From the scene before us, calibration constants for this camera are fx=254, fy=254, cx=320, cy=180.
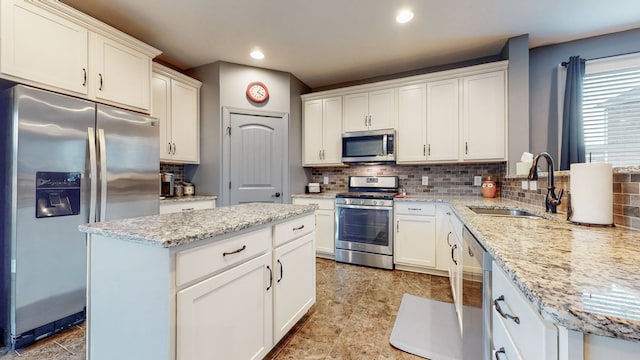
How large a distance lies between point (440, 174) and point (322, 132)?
176 cm

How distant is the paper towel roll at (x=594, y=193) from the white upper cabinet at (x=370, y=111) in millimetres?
2320

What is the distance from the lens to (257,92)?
137 inches

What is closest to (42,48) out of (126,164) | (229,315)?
(126,164)

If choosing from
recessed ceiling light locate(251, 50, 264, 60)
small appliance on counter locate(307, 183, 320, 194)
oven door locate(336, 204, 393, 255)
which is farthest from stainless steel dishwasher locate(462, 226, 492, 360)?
recessed ceiling light locate(251, 50, 264, 60)

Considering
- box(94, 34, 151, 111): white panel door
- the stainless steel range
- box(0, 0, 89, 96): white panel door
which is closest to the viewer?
box(0, 0, 89, 96): white panel door

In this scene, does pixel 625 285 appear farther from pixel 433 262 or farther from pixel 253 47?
pixel 253 47

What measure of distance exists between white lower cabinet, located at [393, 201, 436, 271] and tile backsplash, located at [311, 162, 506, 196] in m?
0.66

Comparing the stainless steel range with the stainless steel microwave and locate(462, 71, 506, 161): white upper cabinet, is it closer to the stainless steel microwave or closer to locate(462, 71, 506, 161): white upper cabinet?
the stainless steel microwave

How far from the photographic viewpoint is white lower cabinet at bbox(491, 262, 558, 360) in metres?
0.51

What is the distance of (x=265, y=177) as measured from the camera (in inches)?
139

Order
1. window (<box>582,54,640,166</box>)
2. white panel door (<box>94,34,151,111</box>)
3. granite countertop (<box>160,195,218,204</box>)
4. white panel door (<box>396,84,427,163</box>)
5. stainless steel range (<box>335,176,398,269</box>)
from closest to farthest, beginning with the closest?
white panel door (<box>94,34,151,111</box>) → window (<box>582,54,640,166</box>) → granite countertop (<box>160,195,218,204</box>) → stainless steel range (<box>335,176,398,269</box>) → white panel door (<box>396,84,427,163</box>)

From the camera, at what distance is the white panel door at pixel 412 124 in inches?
127

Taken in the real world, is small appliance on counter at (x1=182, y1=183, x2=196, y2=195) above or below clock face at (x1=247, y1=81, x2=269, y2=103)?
below

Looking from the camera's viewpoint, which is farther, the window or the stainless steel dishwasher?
the window
